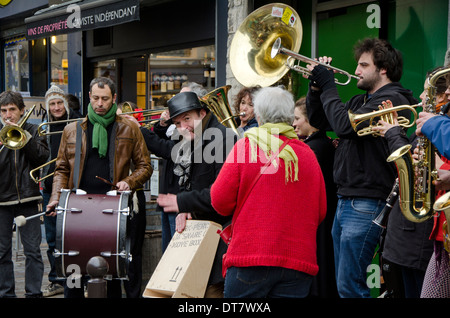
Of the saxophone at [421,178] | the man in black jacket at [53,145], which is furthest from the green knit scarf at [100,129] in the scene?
the saxophone at [421,178]

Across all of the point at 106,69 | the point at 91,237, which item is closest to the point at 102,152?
the point at 91,237

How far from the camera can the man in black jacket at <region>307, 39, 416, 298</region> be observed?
14.4 ft

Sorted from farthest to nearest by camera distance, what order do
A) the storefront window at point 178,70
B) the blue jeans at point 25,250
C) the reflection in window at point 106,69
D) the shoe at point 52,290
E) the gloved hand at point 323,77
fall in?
1. the reflection in window at point 106,69
2. the storefront window at point 178,70
3. the shoe at point 52,290
4. the blue jeans at point 25,250
5. the gloved hand at point 323,77

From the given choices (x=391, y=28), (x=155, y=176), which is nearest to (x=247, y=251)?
(x=391, y=28)

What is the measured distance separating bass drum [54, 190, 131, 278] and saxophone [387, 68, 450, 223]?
7.14 feet

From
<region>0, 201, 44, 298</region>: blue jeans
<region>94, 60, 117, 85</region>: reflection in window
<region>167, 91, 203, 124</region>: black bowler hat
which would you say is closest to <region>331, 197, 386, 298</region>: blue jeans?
<region>167, 91, 203, 124</region>: black bowler hat

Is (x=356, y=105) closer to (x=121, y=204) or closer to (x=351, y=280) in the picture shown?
(x=351, y=280)

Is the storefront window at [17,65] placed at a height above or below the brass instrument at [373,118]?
above

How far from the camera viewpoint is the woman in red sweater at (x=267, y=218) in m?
3.57

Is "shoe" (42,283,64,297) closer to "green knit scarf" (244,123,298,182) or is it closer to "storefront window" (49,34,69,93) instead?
"green knit scarf" (244,123,298,182)

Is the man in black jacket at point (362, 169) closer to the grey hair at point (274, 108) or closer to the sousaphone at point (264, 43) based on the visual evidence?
the grey hair at point (274, 108)

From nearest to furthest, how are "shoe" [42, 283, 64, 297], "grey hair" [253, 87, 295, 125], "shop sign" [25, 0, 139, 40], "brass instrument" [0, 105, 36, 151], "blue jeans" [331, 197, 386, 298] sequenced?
1. "grey hair" [253, 87, 295, 125]
2. "blue jeans" [331, 197, 386, 298]
3. "brass instrument" [0, 105, 36, 151]
4. "shoe" [42, 283, 64, 297]
5. "shop sign" [25, 0, 139, 40]

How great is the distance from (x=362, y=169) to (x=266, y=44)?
214 cm

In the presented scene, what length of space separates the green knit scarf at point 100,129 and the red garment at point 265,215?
6.79ft
